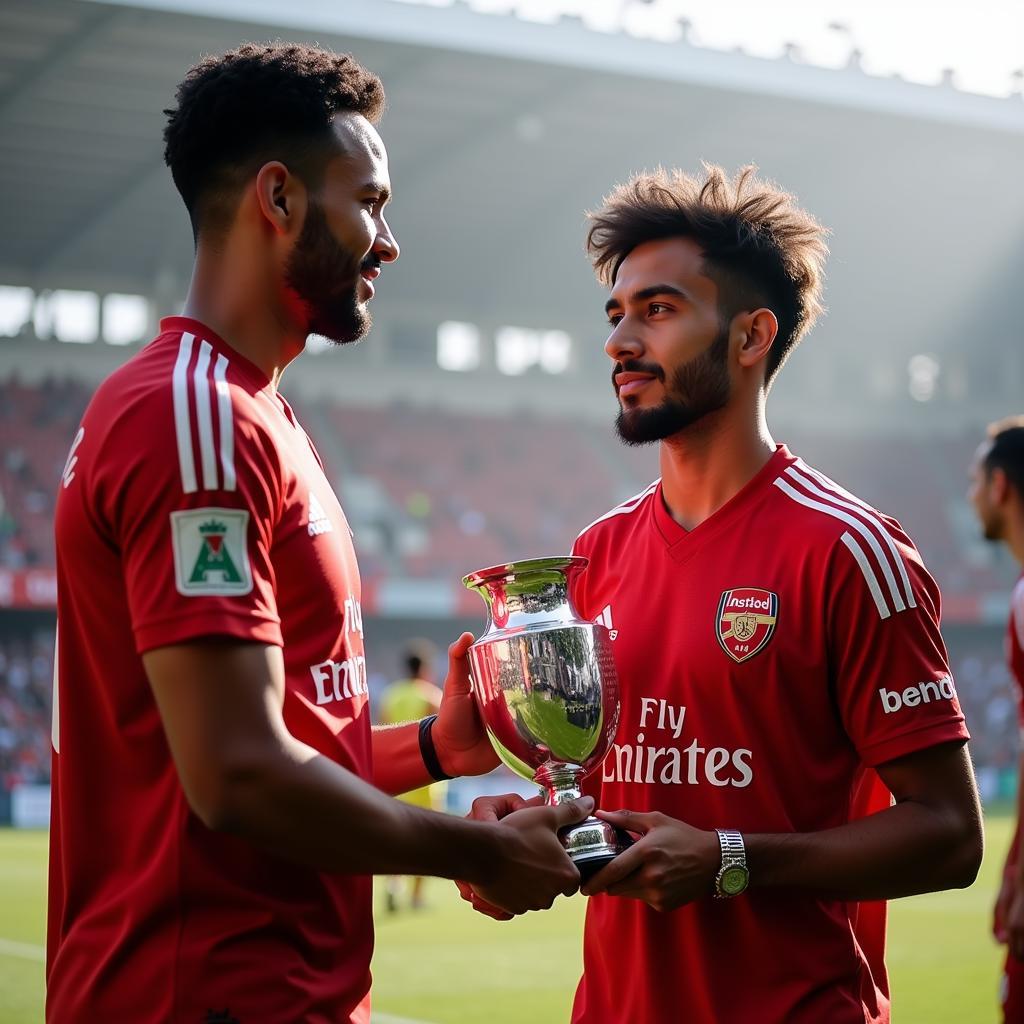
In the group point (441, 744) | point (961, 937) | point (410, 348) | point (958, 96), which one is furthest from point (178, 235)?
point (441, 744)

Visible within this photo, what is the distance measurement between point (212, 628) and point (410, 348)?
32.2 m

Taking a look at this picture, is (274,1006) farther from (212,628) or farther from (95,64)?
(95,64)

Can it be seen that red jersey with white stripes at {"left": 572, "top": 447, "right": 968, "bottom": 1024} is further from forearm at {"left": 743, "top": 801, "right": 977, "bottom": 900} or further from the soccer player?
the soccer player

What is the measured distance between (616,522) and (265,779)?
1360mm

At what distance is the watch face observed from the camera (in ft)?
7.95

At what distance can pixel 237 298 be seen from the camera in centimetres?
232

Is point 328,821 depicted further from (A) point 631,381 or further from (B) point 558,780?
(A) point 631,381

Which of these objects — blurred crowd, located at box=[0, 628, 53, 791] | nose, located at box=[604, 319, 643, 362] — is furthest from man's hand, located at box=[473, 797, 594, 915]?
blurred crowd, located at box=[0, 628, 53, 791]

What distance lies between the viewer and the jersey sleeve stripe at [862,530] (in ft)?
8.41

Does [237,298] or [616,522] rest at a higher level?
[237,298]

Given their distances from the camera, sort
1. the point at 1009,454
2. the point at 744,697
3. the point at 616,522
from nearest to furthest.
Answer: the point at 744,697
the point at 616,522
the point at 1009,454

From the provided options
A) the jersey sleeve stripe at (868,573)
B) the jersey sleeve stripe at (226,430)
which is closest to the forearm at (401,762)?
the jersey sleeve stripe at (868,573)

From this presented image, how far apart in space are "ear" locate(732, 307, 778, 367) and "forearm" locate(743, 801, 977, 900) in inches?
37.4

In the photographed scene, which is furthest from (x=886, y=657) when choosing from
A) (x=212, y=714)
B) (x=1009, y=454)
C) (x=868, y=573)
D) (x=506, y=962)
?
(x=506, y=962)
